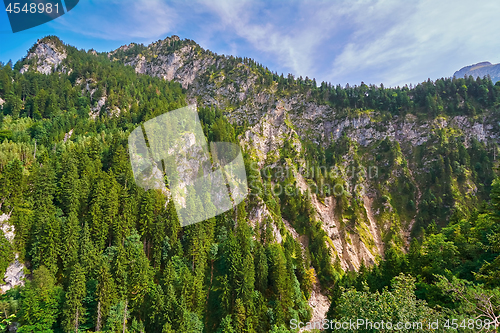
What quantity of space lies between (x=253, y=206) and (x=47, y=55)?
122 meters

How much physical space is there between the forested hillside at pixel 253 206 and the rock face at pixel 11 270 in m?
0.18

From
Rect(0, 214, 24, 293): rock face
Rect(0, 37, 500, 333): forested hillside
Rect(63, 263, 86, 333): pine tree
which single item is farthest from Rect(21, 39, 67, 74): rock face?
Rect(63, 263, 86, 333): pine tree

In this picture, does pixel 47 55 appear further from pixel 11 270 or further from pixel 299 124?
pixel 299 124

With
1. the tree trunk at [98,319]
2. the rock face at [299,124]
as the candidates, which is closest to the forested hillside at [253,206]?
the tree trunk at [98,319]

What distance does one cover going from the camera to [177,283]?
1361 inches

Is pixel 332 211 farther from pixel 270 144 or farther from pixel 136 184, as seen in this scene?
pixel 136 184

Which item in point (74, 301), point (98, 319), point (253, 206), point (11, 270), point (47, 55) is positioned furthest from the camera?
point (47, 55)

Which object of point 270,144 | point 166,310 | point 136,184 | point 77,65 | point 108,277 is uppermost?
point 77,65

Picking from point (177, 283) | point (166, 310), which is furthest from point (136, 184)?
point (166, 310)

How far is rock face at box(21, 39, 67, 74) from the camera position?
345 feet

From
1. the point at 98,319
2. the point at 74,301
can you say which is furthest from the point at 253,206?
the point at 74,301

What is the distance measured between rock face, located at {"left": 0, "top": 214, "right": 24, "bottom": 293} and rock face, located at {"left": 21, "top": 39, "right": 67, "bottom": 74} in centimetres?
10339

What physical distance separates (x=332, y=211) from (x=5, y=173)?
80.8 m

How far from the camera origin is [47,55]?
109438mm
